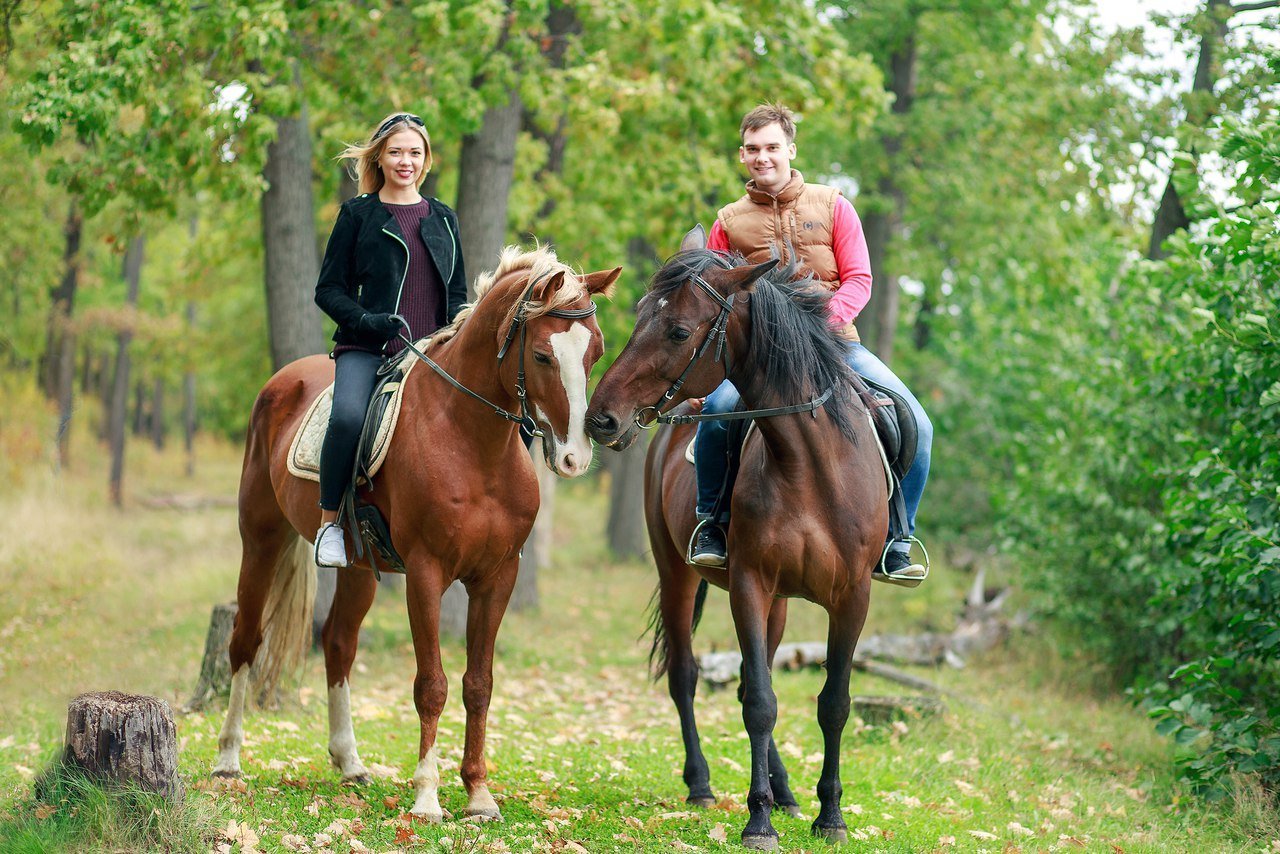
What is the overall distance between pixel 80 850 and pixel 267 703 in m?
2.63

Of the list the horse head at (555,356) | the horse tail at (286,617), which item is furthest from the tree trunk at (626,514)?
the horse head at (555,356)

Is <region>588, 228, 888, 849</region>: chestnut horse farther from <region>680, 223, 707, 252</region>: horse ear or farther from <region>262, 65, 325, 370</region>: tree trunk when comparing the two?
<region>262, 65, 325, 370</region>: tree trunk

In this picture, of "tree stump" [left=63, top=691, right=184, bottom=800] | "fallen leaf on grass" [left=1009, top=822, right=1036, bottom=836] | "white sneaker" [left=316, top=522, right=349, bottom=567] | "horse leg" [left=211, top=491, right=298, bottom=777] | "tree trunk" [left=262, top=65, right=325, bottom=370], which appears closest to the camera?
"tree stump" [left=63, top=691, right=184, bottom=800]

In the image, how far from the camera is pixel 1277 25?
32.2 feet

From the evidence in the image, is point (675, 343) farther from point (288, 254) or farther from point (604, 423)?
point (288, 254)

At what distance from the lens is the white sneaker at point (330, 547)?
5.72 m

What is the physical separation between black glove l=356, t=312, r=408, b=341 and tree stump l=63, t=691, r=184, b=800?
2034mm

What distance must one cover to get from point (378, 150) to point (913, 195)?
47.8 ft

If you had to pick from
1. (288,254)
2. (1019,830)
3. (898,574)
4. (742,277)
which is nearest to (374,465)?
(742,277)

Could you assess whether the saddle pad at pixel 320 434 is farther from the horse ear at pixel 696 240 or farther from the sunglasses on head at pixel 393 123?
the horse ear at pixel 696 240

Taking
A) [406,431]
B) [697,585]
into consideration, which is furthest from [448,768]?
[406,431]

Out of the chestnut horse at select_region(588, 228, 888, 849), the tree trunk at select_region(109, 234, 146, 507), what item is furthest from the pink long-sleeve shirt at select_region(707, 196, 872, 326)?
the tree trunk at select_region(109, 234, 146, 507)

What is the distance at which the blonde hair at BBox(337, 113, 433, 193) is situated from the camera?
607cm

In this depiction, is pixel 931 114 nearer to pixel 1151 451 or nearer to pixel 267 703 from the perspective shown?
pixel 1151 451
